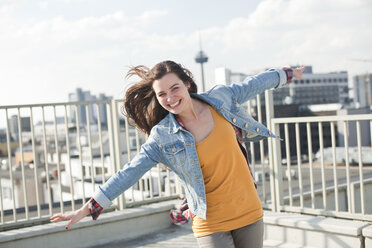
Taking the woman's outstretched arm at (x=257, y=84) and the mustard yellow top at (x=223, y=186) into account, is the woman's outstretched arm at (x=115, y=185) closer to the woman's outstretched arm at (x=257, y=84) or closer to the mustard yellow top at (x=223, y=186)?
the mustard yellow top at (x=223, y=186)

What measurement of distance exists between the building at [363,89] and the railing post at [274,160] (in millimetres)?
193883

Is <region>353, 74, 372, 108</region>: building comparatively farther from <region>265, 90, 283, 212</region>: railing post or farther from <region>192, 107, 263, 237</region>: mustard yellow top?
<region>192, 107, 263, 237</region>: mustard yellow top

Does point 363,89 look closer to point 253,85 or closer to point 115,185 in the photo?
point 253,85

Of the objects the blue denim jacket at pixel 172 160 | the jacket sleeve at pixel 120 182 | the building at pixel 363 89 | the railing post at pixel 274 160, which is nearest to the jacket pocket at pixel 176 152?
the blue denim jacket at pixel 172 160

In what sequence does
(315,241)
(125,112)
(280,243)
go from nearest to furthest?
(125,112)
(315,241)
(280,243)

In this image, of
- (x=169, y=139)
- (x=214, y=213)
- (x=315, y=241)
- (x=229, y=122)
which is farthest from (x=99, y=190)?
(x=315, y=241)

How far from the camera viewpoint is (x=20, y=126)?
4.12 metres

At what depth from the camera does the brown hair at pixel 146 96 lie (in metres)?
2.26

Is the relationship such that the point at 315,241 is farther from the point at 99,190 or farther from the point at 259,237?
the point at 99,190

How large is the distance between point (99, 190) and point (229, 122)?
76 cm

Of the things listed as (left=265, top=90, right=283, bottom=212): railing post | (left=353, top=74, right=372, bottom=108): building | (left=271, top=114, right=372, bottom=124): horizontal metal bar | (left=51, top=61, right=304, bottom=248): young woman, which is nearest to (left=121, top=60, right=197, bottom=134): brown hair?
(left=51, top=61, right=304, bottom=248): young woman

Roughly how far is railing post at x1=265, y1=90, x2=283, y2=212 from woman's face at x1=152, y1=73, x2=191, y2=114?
2152mm

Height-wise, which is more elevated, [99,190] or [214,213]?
Answer: [99,190]

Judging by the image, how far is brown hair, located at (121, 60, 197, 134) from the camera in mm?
2260
